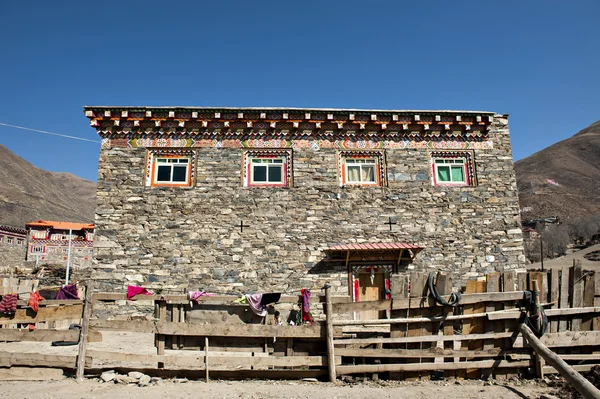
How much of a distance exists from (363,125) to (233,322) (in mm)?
9495

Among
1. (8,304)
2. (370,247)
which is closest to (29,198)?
(8,304)

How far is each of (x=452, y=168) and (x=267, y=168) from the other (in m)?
6.71

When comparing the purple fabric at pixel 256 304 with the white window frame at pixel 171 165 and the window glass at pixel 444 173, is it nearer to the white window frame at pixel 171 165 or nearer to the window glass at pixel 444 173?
the white window frame at pixel 171 165

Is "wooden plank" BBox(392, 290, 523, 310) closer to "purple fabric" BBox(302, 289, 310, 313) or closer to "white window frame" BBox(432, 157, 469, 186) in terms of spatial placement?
"purple fabric" BBox(302, 289, 310, 313)

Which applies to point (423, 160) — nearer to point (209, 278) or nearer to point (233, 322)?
point (209, 278)

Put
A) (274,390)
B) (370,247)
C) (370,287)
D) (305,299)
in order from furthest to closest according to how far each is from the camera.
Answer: (370,287) < (370,247) < (305,299) < (274,390)

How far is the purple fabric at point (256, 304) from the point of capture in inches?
308

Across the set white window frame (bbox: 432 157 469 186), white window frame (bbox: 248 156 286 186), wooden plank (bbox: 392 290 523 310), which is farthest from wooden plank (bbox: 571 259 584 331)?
white window frame (bbox: 248 156 286 186)

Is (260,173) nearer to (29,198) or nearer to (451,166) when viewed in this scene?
(451,166)

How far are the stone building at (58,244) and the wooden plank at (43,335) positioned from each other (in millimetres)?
31453

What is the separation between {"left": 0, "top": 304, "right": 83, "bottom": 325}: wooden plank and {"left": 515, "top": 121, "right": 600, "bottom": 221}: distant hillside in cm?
5502

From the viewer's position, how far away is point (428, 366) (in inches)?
270

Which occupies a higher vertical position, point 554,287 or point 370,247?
point 370,247

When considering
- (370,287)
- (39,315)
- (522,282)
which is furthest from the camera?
(370,287)
